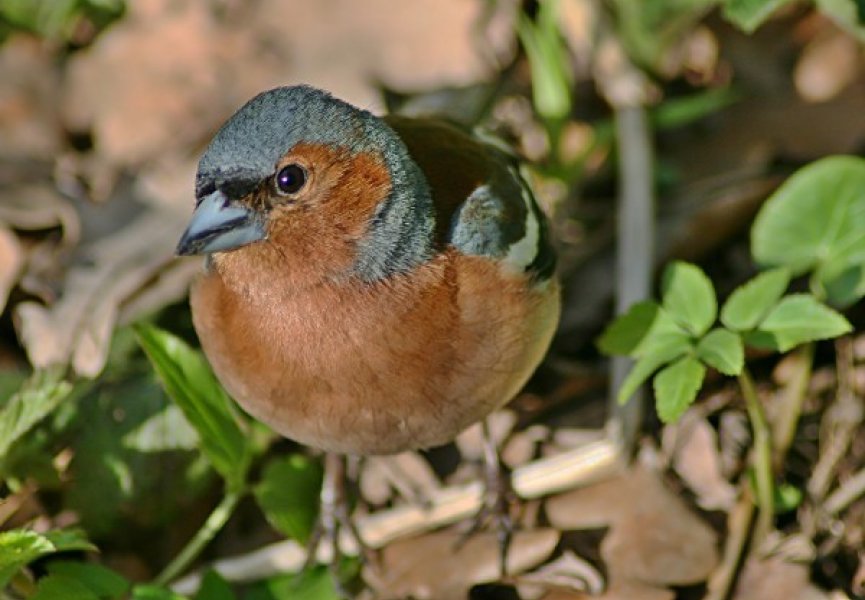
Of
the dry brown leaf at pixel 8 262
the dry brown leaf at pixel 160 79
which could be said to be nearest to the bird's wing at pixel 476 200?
the dry brown leaf at pixel 160 79

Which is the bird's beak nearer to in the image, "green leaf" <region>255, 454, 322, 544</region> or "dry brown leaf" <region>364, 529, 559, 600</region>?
"green leaf" <region>255, 454, 322, 544</region>

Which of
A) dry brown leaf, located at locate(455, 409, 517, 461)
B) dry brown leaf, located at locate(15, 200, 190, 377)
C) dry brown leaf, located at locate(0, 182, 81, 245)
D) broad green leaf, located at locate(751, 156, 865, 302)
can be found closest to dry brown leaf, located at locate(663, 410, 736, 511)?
dry brown leaf, located at locate(455, 409, 517, 461)

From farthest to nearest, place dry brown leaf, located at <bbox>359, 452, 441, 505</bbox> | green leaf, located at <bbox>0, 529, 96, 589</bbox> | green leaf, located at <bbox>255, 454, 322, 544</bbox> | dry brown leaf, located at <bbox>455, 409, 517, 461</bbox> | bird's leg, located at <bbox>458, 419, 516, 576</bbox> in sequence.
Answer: dry brown leaf, located at <bbox>455, 409, 517, 461</bbox>
dry brown leaf, located at <bbox>359, 452, 441, 505</bbox>
bird's leg, located at <bbox>458, 419, 516, 576</bbox>
green leaf, located at <bbox>255, 454, 322, 544</bbox>
green leaf, located at <bbox>0, 529, 96, 589</bbox>

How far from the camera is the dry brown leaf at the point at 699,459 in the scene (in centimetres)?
413

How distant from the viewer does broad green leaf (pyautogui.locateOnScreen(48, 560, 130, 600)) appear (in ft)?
11.3

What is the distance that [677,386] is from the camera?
3.39 metres

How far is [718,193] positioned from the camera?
4711 mm

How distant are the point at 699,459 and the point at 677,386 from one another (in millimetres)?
916

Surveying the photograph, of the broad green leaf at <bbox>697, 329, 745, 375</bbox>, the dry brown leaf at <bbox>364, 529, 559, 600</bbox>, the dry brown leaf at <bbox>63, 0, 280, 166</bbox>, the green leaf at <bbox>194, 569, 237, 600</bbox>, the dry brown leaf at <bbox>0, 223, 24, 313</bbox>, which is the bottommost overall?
the dry brown leaf at <bbox>364, 529, 559, 600</bbox>

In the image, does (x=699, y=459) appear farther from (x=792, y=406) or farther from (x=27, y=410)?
(x=27, y=410)

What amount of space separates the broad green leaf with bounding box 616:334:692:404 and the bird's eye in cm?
111

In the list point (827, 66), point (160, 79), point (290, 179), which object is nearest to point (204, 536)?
point (290, 179)

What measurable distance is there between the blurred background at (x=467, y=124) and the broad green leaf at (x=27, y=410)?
0.04 feet

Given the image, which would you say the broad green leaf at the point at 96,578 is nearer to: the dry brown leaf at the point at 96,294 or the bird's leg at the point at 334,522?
the bird's leg at the point at 334,522
